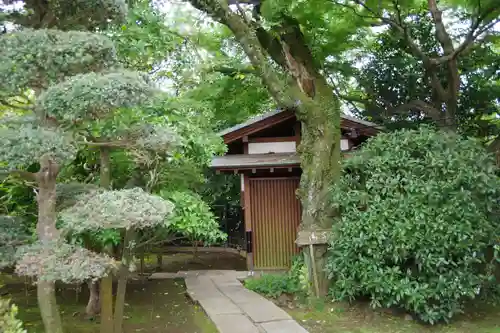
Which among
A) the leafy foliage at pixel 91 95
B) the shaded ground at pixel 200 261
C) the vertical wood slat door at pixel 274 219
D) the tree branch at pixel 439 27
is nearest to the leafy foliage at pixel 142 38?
the leafy foliage at pixel 91 95

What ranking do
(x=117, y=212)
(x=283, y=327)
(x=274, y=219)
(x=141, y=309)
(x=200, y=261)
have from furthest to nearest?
(x=200, y=261), (x=274, y=219), (x=141, y=309), (x=283, y=327), (x=117, y=212)

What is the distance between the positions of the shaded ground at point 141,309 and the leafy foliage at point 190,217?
174cm

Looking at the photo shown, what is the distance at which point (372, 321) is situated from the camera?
7.26m

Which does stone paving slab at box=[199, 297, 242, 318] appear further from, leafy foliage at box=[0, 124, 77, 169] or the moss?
leafy foliage at box=[0, 124, 77, 169]

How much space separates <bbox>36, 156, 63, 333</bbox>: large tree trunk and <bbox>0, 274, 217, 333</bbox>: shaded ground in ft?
7.92

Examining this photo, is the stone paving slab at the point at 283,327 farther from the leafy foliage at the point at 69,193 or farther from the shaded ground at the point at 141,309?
the leafy foliage at the point at 69,193

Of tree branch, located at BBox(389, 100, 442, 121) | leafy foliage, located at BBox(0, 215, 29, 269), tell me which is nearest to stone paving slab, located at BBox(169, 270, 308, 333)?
leafy foliage, located at BBox(0, 215, 29, 269)

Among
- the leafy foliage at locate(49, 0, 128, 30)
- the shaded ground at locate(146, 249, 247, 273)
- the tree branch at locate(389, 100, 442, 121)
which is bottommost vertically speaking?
the shaded ground at locate(146, 249, 247, 273)

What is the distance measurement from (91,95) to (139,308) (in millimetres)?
5477

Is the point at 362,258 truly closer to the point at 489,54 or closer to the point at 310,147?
the point at 310,147

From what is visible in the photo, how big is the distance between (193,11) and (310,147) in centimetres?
372

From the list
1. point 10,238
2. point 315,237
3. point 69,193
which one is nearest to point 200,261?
point 315,237

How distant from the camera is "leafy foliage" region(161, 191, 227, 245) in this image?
19.2 feet

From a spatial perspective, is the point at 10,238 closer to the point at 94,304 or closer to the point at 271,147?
the point at 94,304
